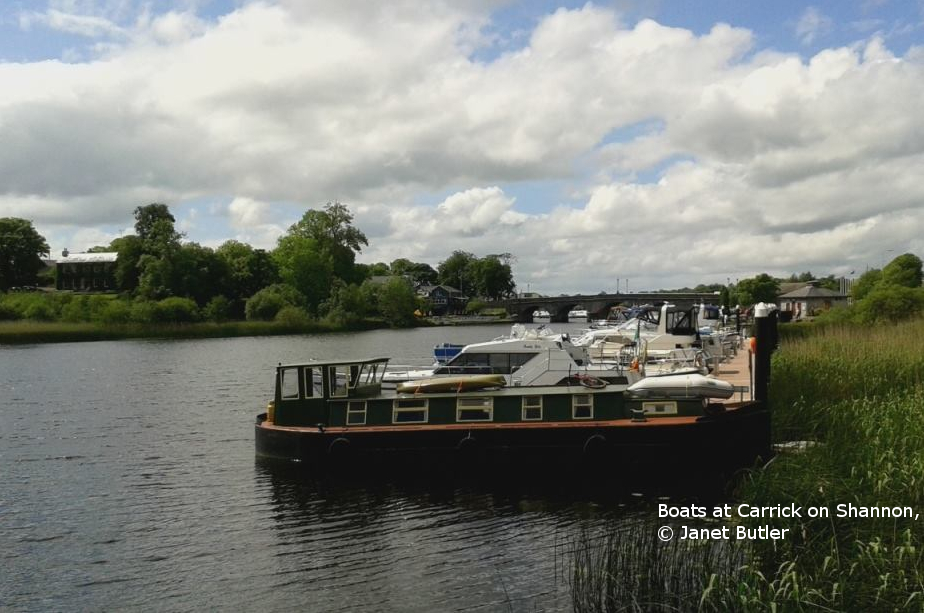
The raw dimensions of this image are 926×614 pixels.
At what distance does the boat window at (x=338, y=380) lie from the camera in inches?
976

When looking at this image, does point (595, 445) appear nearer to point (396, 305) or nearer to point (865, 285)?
point (865, 285)

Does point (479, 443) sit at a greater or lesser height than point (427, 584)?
greater

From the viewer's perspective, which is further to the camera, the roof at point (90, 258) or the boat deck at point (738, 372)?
the roof at point (90, 258)

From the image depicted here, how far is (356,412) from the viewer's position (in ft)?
79.6

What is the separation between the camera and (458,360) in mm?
35719

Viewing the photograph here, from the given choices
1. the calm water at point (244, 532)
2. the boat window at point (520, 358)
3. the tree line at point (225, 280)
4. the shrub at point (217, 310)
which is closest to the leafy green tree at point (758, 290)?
the tree line at point (225, 280)

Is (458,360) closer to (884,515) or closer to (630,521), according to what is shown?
(630,521)

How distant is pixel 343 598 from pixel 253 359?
54161 mm

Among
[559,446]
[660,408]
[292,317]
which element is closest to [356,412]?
[559,446]

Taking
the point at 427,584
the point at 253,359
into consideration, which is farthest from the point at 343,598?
the point at 253,359

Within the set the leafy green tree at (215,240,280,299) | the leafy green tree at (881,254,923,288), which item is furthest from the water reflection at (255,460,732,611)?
the leafy green tree at (215,240,280,299)

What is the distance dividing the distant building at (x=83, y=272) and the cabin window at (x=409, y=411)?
14824 cm

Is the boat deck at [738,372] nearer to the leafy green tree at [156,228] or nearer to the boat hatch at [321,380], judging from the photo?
the boat hatch at [321,380]

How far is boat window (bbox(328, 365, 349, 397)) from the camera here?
976 inches
